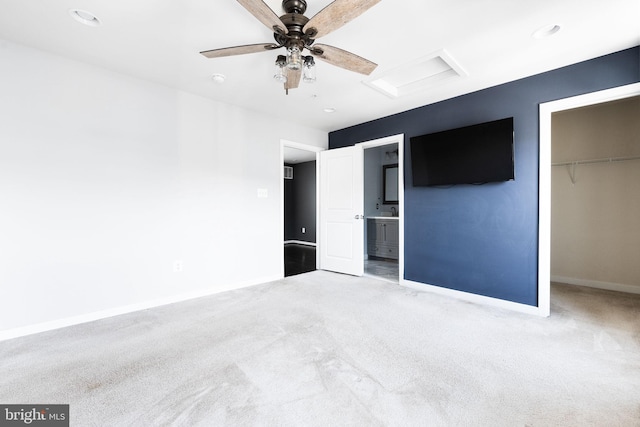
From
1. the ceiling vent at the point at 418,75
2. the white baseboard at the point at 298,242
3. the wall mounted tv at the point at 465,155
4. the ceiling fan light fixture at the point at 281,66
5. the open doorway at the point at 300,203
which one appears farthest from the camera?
the white baseboard at the point at 298,242

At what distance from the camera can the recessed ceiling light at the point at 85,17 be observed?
1933mm

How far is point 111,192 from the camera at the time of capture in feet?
9.07

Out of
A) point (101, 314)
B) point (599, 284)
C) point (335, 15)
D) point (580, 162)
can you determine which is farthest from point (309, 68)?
point (599, 284)

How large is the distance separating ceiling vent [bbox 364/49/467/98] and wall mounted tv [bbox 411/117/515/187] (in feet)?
2.09

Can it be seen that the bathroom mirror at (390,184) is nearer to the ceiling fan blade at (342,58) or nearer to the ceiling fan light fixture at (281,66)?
the ceiling fan blade at (342,58)

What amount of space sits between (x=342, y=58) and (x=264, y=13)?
698 millimetres

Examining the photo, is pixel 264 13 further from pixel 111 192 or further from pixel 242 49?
pixel 111 192

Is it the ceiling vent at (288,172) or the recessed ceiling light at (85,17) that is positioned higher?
the recessed ceiling light at (85,17)

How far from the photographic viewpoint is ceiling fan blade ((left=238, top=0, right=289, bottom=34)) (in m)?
1.46

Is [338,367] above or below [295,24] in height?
below

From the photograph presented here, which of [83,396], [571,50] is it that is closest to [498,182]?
[571,50]

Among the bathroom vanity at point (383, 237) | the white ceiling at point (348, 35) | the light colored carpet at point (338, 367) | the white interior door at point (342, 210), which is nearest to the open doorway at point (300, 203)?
the bathroom vanity at point (383, 237)

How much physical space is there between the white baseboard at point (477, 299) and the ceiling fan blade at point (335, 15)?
3.12 meters

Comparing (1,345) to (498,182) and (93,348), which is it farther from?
(498,182)
